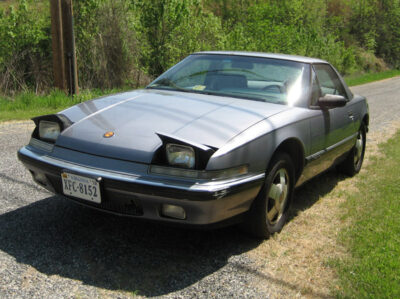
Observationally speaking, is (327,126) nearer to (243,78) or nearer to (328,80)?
(328,80)

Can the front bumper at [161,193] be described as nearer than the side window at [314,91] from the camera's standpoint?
Yes

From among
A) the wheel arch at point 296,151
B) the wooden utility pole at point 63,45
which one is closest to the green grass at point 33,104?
the wooden utility pole at point 63,45

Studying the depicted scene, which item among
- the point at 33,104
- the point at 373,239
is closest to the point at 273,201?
the point at 373,239

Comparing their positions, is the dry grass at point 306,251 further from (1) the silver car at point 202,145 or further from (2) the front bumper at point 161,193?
(2) the front bumper at point 161,193

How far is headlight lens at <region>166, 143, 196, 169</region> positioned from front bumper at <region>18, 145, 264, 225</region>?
0.36 ft

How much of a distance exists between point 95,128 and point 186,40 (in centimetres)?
1085

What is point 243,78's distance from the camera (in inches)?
159

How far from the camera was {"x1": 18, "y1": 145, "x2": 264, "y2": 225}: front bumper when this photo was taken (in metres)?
2.64

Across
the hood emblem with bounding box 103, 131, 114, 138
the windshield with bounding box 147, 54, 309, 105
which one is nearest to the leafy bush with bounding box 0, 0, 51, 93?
the windshield with bounding box 147, 54, 309, 105

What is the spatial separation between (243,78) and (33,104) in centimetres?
649

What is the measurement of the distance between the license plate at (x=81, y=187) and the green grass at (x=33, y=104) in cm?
590

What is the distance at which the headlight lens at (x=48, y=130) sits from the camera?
3.23 meters

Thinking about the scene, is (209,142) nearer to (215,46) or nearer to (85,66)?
(85,66)

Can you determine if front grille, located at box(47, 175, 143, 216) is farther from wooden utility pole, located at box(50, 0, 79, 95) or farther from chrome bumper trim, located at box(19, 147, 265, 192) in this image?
wooden utility pole, located at box(50, 0, 79, 95)
